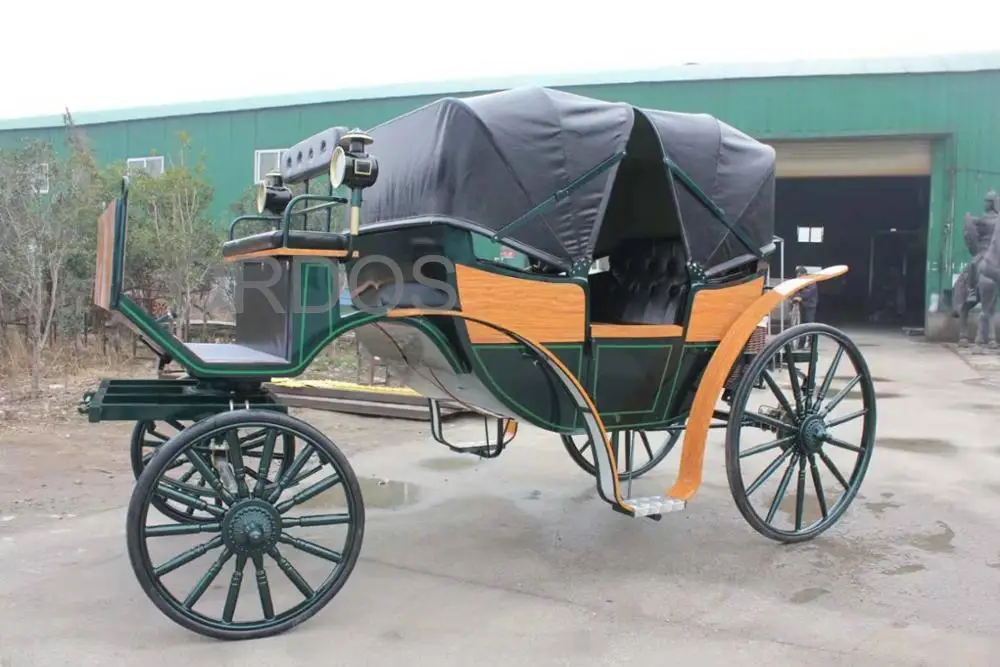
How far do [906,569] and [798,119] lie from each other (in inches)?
543

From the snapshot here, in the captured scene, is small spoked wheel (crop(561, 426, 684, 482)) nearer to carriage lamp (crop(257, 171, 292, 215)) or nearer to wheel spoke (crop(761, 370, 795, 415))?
wheel spoke (crop(761, 370, 795, 415))

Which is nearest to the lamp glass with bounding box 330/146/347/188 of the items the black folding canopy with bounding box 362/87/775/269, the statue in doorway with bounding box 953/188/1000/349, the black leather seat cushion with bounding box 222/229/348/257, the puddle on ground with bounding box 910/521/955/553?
the black leather seat cushion with bounding box 222/229/348/257

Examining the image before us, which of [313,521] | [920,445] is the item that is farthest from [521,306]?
[920,445]

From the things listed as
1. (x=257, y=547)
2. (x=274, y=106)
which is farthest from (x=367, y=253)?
(x=274, y=106)

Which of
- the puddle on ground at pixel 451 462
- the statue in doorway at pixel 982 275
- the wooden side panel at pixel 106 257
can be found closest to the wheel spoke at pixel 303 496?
the wooden side panel at pixel 106 257

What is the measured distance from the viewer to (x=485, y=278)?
3469 millimetres

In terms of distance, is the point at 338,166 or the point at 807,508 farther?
the point at 807,508

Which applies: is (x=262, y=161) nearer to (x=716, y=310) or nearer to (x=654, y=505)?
(x=716, y=310)

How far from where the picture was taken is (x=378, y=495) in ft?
16.8

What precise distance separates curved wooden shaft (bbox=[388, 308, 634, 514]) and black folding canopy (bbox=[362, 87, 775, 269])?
1.30ft

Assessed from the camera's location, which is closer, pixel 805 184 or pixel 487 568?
pixel 487 568

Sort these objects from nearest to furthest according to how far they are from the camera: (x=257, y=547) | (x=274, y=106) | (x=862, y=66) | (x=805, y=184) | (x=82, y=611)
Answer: (x=257, y=547) → (x=82, y=611) → (x=862, y=66) → (x=274, y=106) → (x=805, y=184)

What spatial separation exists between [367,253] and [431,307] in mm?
665

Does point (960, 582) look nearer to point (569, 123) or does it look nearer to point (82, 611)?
point (569, 123)
